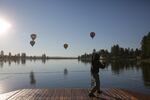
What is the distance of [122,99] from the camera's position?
55.3 ft

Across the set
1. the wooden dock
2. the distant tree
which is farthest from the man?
the distant tree

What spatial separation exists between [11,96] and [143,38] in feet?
567

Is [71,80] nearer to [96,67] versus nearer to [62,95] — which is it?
[62,95]

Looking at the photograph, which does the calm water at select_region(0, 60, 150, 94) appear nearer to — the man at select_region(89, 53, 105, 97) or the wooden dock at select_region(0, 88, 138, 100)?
the wooden dock at select_region(0, 88, 138, 100)

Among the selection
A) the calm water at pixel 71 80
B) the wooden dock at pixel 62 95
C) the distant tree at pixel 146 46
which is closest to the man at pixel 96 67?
the wooden dock at pixel 62 95

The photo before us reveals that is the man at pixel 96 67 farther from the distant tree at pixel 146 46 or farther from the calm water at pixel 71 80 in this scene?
the distant tree at pixel 146 46

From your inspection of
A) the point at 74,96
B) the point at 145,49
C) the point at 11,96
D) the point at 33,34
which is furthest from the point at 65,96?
the point at 145,49

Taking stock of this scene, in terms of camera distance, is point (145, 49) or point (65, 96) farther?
point (145, 49)

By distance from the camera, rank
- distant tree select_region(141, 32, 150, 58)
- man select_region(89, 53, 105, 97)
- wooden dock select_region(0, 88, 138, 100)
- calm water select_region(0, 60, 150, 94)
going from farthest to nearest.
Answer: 1. distant tree select_region(141, 32, 150, 58)
2. calm water select_region(0, 60, 150, 94)
3. man select_region(89, 53, 105, 97)
4. wooden dock select_region(0, 88, 138, 100)

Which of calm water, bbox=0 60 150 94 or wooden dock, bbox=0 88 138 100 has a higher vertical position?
wooden dock, bbox=0 88 138 100

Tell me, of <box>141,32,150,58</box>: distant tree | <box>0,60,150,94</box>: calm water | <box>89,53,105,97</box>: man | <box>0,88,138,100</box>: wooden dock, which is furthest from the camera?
<box>141,32,150,58</box>: distant tree

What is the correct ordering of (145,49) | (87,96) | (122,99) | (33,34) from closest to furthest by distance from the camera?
1. (122,99)
2. (87,96)
3. (33,34)
4. (145,49)

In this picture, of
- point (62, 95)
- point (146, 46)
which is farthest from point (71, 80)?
point (146, 46)

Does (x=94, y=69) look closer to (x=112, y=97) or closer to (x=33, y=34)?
(x=112, y=97)
